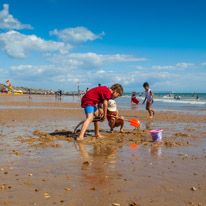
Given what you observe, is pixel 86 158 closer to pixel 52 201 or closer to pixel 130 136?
pixel 52 201

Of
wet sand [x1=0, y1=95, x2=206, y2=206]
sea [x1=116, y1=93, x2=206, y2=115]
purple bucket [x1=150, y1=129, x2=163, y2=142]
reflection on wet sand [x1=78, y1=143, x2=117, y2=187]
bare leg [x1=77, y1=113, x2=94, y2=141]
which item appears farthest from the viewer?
Answer: sea [x1=116, y1=93, x2=206, y2=115]

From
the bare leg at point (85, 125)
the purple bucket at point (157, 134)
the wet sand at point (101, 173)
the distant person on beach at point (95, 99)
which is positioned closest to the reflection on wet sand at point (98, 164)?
the wet sand at point (101, 173)

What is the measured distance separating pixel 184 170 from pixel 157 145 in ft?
6.47

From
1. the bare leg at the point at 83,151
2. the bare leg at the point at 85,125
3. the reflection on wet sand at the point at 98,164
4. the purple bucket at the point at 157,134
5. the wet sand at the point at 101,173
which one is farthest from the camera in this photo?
the bare leg at the point at 85,125

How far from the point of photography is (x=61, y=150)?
5230mm

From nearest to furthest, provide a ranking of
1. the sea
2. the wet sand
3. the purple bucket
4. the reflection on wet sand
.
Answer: the wet sand < the reflection on wet sand < the purple bucket < the sea

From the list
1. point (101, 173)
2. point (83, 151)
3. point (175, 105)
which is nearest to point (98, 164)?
point (101, 173)

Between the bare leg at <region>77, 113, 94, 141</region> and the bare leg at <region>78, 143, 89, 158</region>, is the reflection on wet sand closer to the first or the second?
the bare leg at <region>78, 143, 89, 158</region>

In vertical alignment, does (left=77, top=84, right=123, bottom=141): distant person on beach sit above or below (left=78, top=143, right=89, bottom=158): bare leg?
above

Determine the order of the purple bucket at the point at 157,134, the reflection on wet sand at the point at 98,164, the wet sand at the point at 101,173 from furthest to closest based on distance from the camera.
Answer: the purple bucket at the point at 157,134
the reflection on wet sand at the point at 98,164
the wet sand at the point at 101,173

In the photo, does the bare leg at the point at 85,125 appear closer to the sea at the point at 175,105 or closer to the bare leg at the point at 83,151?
the bare leg at the point at 83,151

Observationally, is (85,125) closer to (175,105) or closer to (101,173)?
(101,173)

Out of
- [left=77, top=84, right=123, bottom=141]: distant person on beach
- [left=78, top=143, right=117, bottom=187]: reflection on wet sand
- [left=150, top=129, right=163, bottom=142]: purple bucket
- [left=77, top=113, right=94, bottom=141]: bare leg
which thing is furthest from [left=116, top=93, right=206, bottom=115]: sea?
[left=78, top=143, right=117, bottom=187]: reflection on wet sand

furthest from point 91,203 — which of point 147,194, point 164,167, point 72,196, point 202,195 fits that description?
point 164,167
